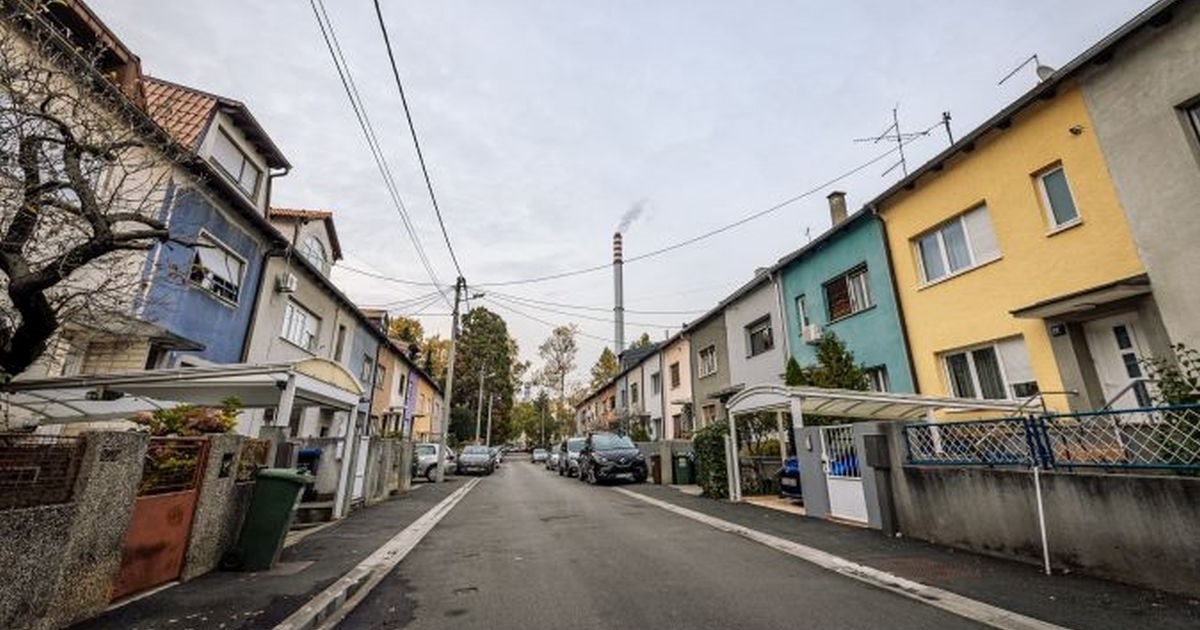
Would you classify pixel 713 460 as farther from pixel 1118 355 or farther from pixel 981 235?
pixel 1118 355

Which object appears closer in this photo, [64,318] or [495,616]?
[495,616]

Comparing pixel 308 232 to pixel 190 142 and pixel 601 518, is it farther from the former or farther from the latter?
pixel 601 518

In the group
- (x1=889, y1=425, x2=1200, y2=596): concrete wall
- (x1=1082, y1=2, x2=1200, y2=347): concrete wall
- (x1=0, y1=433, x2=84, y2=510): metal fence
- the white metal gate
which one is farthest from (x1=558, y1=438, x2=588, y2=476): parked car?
(x1=0, y1=433, x2=84, y2=510): metal fence

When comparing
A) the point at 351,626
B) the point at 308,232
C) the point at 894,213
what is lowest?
the point at 351,626

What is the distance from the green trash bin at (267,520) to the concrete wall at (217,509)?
0.53 feet

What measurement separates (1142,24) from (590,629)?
449 inches

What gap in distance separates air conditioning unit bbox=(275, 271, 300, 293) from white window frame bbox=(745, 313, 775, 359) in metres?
15.3

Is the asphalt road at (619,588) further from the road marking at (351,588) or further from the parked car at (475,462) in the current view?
the parked car at (475,462)

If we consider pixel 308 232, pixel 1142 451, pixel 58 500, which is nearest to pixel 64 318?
Result: pixel 58 500

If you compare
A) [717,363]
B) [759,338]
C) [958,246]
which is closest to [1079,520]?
[958,246]

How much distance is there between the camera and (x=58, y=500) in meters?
4.10

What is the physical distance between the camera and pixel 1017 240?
971 centimetres

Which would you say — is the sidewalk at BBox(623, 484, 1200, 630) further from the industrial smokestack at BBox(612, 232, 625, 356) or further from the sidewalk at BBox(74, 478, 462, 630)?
the industrial smokestack at BBox(612, 232, 625, 356)

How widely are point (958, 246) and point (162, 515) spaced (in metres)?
14.4
